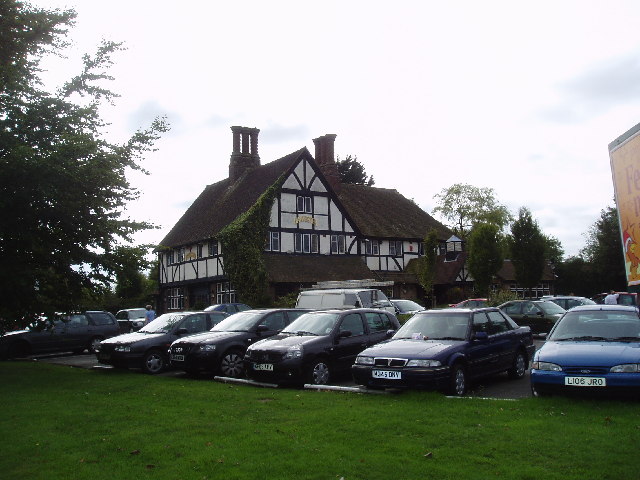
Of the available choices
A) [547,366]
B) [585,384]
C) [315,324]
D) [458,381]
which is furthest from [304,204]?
[585,384]

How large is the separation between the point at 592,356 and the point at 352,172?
224 feet

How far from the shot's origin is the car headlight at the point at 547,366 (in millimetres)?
9414

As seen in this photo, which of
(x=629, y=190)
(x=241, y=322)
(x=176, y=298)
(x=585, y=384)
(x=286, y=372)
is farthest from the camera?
(x=176, y=298)

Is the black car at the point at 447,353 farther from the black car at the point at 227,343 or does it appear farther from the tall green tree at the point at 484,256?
→ the tall green tree at the point at 484,256

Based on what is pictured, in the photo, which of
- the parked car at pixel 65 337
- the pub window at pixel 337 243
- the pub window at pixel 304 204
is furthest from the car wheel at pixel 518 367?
the pub window at pixel 337 243

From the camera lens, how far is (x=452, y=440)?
726 cm

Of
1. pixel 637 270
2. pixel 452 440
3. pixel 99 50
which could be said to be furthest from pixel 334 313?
pixel 99 50

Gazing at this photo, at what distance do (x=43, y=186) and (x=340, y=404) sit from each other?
370 inches

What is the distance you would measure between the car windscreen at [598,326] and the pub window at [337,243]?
103 ft

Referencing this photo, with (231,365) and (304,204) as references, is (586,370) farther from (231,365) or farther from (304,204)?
(304,204)

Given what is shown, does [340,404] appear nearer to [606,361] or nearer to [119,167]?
[606,361]

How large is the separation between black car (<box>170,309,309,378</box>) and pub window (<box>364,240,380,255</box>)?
29.9 metres

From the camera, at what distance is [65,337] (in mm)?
23125

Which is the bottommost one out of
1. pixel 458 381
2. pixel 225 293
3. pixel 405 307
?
pixel 458 381
